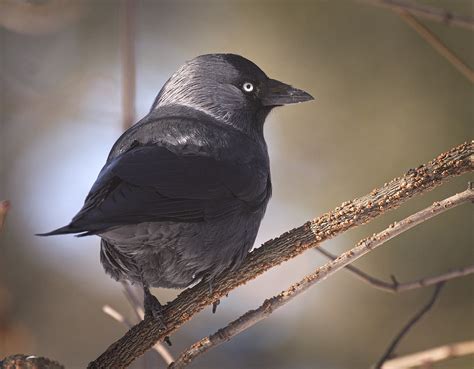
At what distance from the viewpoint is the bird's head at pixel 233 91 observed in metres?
4.38

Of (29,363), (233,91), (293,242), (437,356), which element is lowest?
(437,356)

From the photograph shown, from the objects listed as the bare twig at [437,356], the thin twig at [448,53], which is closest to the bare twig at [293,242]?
the bare twig at [437,356]

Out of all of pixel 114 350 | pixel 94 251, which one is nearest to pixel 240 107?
pixel 114 350

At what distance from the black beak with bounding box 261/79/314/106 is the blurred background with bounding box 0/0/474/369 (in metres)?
0.90

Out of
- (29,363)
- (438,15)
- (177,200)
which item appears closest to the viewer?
(29,363)

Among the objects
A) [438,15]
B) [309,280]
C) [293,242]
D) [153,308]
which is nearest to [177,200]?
[153,308]

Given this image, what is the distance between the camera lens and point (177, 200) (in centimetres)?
337

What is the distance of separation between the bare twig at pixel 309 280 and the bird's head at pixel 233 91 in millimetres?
1754

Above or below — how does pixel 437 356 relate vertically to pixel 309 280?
below

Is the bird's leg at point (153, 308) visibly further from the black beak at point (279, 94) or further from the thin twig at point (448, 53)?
the thin twig at point (448, 53)

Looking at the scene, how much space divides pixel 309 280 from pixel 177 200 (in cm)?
90

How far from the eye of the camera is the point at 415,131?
19.1 feet

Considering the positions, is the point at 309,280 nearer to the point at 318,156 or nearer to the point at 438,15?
the point at 438,15

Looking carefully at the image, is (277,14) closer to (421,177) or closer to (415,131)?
(415,131)
